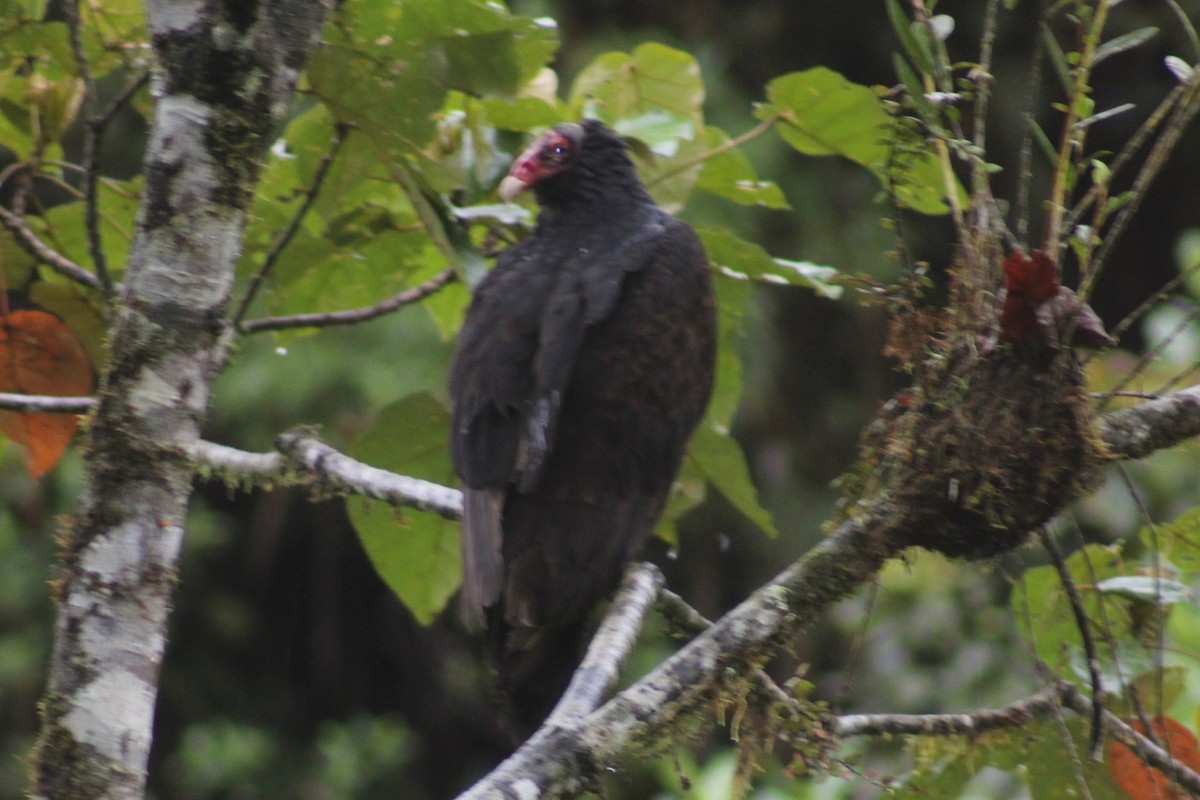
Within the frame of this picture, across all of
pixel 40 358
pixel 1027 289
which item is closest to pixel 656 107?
pixel 1027 289

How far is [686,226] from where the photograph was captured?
2799mm

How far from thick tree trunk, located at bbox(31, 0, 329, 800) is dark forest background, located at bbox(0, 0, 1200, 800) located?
10.6 feet

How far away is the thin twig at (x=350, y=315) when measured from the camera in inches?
108

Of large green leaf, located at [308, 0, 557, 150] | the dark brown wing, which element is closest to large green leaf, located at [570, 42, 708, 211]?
the dark brown wing

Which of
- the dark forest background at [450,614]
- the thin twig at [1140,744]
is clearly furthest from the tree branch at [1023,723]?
the dark forest background at [450,614]

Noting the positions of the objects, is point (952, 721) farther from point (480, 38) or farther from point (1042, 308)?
point (480, 38)

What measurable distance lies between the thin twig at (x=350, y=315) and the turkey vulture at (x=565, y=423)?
0.69ft

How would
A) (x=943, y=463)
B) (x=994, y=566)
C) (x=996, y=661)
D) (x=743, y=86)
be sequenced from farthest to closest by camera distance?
1. (x=743, y=86)
2. (x=996, y=661)
3. (x=994, y=566)
4. (x=943, y=463)

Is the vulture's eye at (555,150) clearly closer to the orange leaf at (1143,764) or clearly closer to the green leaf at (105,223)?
the green leaf at (105,223)

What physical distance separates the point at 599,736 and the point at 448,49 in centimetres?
135

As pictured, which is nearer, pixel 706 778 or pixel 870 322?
pixel 706 778

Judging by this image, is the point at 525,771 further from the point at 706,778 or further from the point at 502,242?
the point at 706,778

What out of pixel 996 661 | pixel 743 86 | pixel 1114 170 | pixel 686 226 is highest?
pixel 1114 170

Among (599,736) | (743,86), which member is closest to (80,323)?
(599,736)
